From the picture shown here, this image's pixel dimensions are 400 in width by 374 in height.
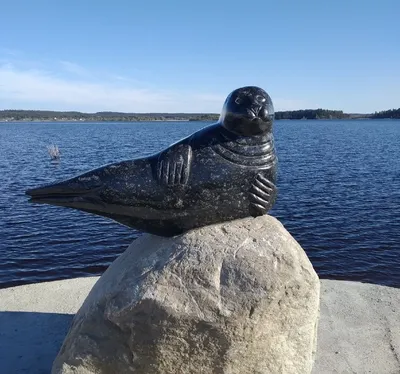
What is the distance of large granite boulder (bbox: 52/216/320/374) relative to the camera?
15.4 feet

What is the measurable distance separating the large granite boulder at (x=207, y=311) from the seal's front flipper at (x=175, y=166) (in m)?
0.57

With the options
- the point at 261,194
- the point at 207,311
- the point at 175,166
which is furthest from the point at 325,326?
the point at 175,166

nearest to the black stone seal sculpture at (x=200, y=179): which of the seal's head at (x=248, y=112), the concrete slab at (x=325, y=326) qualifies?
the seal's head at (x=248, y=112)

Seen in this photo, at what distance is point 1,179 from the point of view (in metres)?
25.3

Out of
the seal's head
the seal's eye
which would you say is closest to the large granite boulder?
the seal's head

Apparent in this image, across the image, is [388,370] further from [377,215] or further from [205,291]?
[377,215]

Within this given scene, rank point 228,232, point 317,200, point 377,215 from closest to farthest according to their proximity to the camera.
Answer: point 228,232 → point 377,215 → point 317,200

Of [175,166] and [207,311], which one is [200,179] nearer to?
[175,166]

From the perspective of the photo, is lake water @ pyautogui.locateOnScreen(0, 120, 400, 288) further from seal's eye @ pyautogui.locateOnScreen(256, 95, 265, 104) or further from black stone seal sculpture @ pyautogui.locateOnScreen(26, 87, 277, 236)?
seal's eye @ pyautogui.locateOnScreen(256, 95, 265, 104)

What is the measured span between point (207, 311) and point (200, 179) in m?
1.30

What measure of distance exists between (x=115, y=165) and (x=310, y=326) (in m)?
2.60

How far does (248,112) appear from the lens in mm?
5086

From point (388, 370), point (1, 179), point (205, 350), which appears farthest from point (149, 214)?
point (1, 179)

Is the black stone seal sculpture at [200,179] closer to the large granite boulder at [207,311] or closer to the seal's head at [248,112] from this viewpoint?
the seal's head at [248,112]
